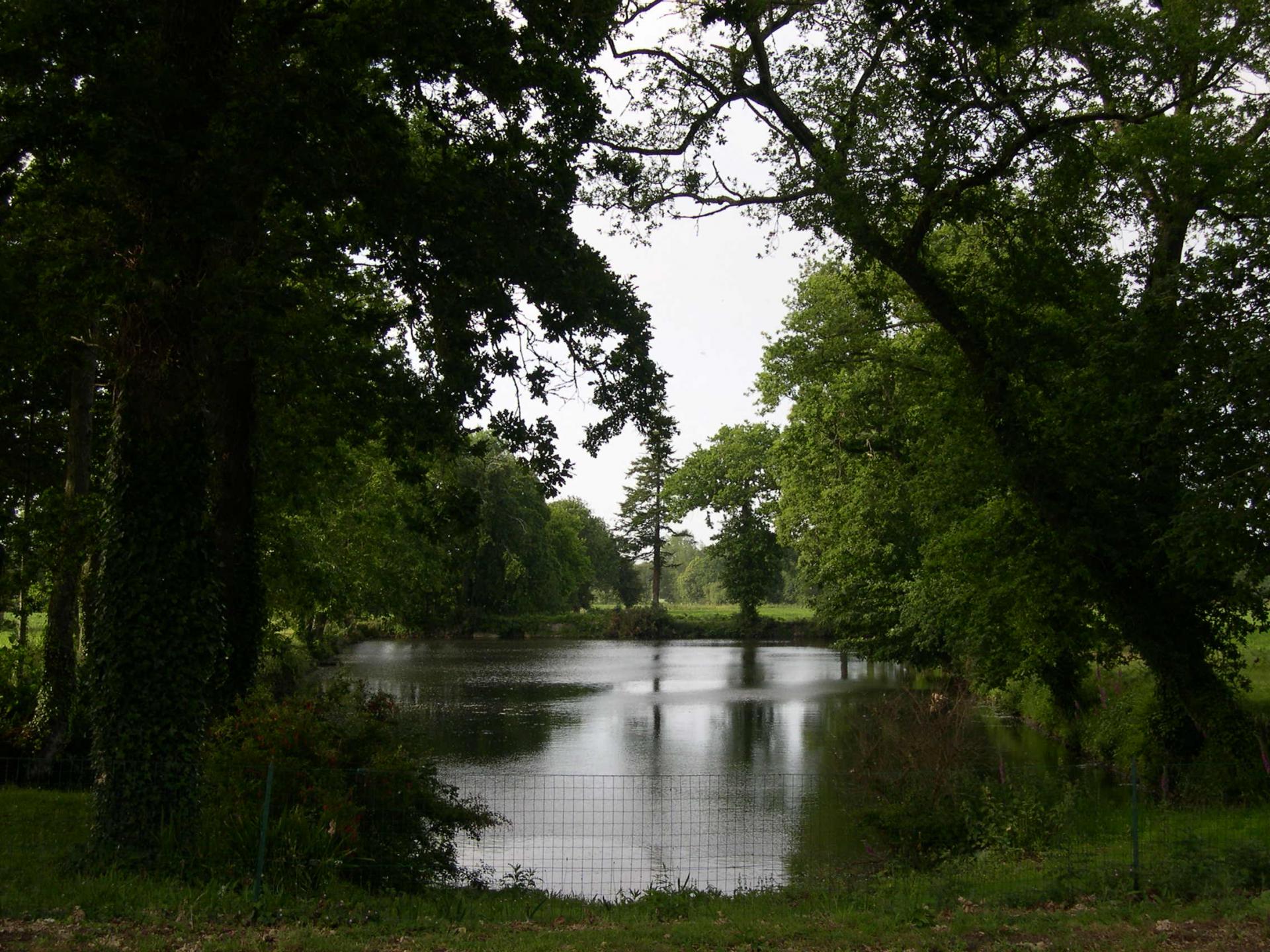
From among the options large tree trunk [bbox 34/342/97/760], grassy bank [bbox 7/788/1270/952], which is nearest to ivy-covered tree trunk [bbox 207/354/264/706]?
large tree trunk [bbox 34/342/97/760]

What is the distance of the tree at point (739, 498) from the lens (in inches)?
1937

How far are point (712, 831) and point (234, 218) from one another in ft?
29.0

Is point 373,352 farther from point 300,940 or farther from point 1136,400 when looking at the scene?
point 1136,400

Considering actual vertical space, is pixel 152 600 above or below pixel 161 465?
below

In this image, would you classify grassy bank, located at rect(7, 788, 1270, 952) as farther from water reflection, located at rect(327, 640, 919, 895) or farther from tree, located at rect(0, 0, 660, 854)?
water reflection, located at rect(327, 640, 919, 895)

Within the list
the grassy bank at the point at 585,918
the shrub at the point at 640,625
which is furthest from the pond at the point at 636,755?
the shrub at the point at 640,625

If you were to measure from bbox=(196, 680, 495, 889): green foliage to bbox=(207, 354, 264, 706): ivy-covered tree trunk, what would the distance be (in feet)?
7.67

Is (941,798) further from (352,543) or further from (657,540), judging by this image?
(657,540)

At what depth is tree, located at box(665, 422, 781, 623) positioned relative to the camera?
49188mm

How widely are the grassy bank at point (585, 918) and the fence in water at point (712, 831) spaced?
12.3 inches

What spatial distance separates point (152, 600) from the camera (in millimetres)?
8422

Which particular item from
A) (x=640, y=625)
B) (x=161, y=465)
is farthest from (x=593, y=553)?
(x=161, y=465)

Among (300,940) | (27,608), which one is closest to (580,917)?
(300,940)

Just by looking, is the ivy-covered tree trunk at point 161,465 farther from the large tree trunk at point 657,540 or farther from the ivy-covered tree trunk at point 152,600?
the large tree trunk at point 657,540
